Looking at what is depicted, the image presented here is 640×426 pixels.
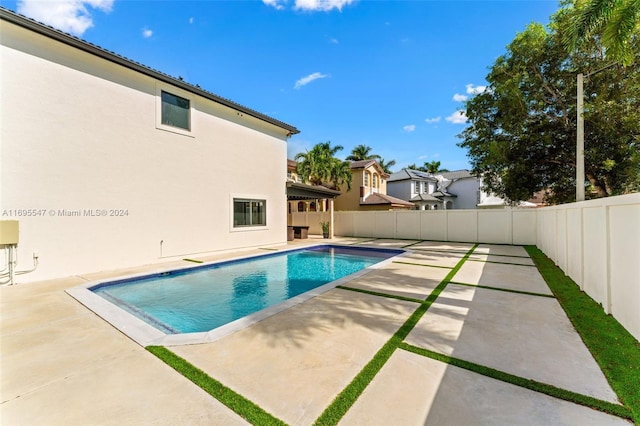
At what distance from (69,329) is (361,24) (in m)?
15.2

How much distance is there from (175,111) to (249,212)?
5.72 m

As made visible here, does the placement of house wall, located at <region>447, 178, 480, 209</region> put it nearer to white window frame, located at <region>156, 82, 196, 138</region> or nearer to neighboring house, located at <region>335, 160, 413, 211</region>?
neighboring house, located at <region>335, 160, 413, 211</region>

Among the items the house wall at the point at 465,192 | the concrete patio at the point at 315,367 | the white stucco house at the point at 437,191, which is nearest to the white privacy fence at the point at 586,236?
the concrete patio at the point at 315,367

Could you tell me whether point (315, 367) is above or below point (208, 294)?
above

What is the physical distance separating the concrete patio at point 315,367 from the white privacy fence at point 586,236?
89 cm

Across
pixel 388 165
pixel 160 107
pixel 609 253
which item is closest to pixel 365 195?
pixel 388 165

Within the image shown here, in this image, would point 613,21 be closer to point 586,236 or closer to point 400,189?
point 586,236

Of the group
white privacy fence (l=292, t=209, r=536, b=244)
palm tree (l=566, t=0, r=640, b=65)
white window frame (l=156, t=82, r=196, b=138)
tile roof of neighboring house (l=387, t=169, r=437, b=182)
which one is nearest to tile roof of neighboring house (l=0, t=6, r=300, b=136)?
white window frame (l=156, t=82, r=196, b=138)

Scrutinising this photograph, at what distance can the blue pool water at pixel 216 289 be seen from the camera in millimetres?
5922

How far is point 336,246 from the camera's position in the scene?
1574 cm

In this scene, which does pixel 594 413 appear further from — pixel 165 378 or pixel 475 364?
pixel 165 378

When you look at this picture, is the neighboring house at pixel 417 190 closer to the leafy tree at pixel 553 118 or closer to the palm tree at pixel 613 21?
the leafy tree at pixel 553 118

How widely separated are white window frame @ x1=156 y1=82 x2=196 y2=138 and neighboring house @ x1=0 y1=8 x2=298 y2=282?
0.04 m

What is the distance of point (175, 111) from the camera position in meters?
11.1
